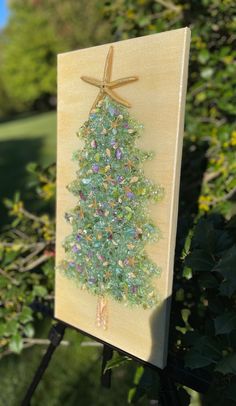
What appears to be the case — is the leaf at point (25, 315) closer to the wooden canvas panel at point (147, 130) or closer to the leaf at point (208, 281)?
the wooden canvas panel at point (147, 130)

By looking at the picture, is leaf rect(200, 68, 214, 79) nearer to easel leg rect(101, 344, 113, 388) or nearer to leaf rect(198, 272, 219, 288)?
leaf rect(198, 272, 219, 288)

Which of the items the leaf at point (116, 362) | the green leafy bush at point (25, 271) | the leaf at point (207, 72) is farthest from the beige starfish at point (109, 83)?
the leaf at point (207, 72)

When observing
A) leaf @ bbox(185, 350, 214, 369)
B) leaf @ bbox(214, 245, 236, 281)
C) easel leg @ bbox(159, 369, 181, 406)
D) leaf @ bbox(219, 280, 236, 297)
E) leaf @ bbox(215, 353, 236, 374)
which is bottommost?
easel leg @ bbox(159, 369, 181, 406)

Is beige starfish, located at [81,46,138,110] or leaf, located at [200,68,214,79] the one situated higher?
leaf, located at [200,68,214,79]

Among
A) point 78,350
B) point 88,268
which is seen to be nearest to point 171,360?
point 88,268

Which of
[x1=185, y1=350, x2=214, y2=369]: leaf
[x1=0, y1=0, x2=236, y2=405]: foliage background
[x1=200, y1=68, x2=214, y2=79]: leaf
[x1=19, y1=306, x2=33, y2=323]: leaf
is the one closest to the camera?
[x1=185, y1=350, x2=214, y2=369]: leaf

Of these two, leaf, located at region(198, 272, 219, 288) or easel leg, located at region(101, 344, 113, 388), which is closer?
leaf, located at region(198, 272, 219, 288)

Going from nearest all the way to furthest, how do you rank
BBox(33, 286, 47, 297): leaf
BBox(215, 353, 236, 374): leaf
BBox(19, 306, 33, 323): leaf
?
BBox(215, 353, 236, 374): leaf → BBox(19, 306, 33, 323): leaf → BBox(33, 286, 47, 297): leaf

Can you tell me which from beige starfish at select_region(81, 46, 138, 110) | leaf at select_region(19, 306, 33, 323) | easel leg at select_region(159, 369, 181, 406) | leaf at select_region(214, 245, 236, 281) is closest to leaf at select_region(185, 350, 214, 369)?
easel leg at select_region(159, 369, 181, 406)
